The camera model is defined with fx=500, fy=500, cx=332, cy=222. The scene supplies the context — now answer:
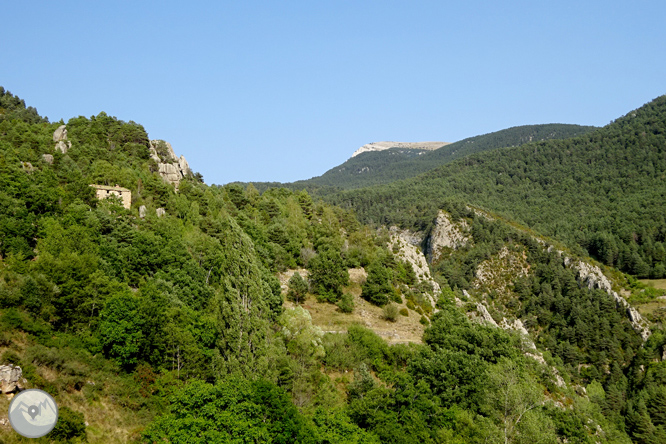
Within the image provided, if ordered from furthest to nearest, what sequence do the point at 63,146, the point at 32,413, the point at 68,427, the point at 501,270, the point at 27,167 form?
the point at 501,270 < the point at 63,146 < the point at 27,167 < the point at 68,427 < the point at 32,413

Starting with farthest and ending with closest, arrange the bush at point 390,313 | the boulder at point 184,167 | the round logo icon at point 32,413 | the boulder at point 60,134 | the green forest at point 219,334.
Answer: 1. the boulder at point 184,167
2. the boulder at point 60,134
3. the bush at point 390,313
4. the green forest at point 219,334
5. the round logo icon at point 32,413

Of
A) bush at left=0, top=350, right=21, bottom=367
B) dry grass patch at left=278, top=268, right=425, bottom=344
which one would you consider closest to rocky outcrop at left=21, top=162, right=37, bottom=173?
dry grass patch at left=278, top=268, right=425, bottom=344

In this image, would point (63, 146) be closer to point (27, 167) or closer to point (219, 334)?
point (27, 167)

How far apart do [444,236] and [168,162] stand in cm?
9054

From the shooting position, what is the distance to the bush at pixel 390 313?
57.4m

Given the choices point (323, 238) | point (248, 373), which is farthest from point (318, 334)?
point (323, 238)

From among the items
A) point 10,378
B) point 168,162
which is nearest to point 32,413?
point 10,378

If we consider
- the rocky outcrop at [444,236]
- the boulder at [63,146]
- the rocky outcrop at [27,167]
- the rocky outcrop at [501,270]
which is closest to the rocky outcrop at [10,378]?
the rocky outcrop at [27,167]

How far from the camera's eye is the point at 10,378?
2567 cm

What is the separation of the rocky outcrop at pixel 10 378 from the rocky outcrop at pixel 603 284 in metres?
108

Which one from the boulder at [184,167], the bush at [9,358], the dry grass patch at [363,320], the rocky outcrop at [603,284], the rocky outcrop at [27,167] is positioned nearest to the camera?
the bush at [9,358]

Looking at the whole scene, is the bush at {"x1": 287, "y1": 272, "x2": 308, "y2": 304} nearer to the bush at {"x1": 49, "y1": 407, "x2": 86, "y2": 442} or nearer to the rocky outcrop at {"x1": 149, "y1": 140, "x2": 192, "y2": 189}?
the bush at {"x1": 49, "y1": 407, "x2": 86, "y2": 442}

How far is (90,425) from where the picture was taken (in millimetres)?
28609

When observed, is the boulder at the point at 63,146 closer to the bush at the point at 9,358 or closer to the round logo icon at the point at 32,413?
the bush at the point at 9,358
